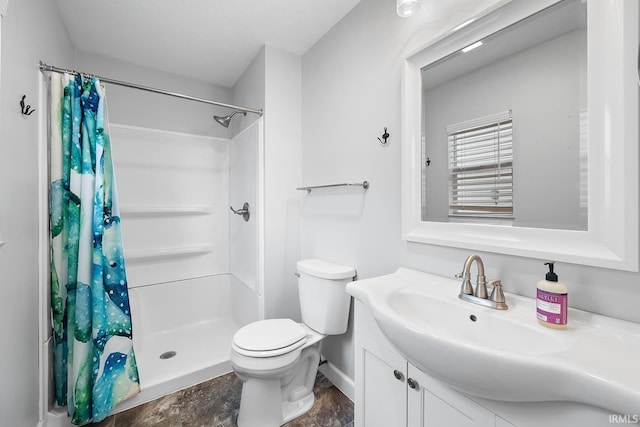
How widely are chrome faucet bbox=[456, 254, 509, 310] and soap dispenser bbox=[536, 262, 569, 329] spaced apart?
0.12m

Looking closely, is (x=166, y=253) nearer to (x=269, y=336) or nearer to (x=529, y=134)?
(x=269, y=336)

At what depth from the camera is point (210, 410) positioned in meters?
1.49

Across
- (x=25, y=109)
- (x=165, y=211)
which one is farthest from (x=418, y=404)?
(x=165, y=211)

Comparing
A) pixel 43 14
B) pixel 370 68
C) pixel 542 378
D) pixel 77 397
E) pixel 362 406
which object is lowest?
pixel 77 397

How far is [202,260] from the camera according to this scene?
2.53 meters

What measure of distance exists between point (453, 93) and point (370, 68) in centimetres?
52

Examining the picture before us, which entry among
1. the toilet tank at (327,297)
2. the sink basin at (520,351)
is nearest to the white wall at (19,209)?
the toilet tank at (327,297)

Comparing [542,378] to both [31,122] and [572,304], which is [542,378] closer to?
[572,304]

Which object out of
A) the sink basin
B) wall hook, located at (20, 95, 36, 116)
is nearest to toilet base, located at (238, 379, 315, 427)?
the sink basin

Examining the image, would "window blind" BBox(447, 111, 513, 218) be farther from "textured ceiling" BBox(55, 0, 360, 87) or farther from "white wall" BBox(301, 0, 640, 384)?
"textured ceiling" BBox(55, 0, 360, 87)

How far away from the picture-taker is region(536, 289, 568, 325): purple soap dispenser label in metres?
0.69

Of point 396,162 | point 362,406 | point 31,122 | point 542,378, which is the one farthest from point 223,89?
point 542,378

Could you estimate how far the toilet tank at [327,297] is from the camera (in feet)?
4.92

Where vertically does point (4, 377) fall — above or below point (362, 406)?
above
